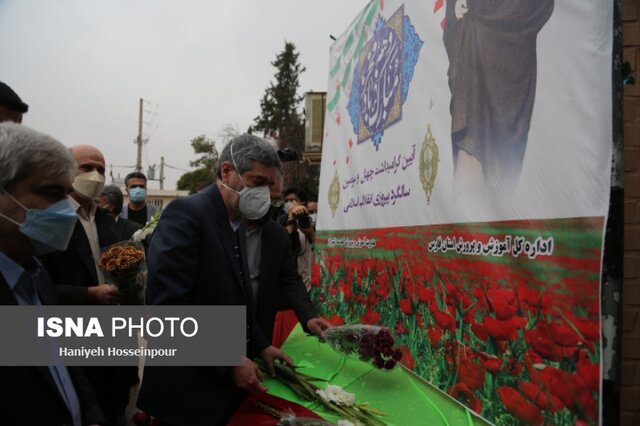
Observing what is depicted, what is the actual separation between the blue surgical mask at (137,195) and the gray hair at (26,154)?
13.8ft

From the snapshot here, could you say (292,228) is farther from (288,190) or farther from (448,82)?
(448,82)

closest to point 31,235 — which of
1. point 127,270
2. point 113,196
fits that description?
point 127,270

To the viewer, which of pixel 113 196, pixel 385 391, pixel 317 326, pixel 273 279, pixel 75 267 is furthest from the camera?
pixel 113 196

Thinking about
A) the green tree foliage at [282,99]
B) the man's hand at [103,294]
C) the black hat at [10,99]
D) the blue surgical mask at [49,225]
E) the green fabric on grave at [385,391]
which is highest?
the green tree foliage at [282,99]

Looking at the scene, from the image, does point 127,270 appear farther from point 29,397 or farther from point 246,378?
point 29,397

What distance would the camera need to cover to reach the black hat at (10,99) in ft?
7.98

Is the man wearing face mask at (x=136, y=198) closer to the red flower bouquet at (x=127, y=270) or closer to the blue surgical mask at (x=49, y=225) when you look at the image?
the red flower bouquet at (x=127, y=270)

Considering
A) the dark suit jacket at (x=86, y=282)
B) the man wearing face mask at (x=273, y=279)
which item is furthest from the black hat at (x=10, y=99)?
the man wearing face mask at (x=273, y=279)

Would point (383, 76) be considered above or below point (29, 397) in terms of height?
above

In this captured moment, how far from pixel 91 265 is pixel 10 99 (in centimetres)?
93

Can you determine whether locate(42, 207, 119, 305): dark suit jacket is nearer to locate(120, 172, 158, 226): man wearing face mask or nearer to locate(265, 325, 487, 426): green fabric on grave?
locate(265, 325, 487, 426): green fabric on grave

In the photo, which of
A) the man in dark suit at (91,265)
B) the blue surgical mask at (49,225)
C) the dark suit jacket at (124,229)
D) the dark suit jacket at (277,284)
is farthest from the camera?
the dark suit jacket at (124,229)

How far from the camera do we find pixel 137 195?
5430mm

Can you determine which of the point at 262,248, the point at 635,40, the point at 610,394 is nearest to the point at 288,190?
the point at 262,248
